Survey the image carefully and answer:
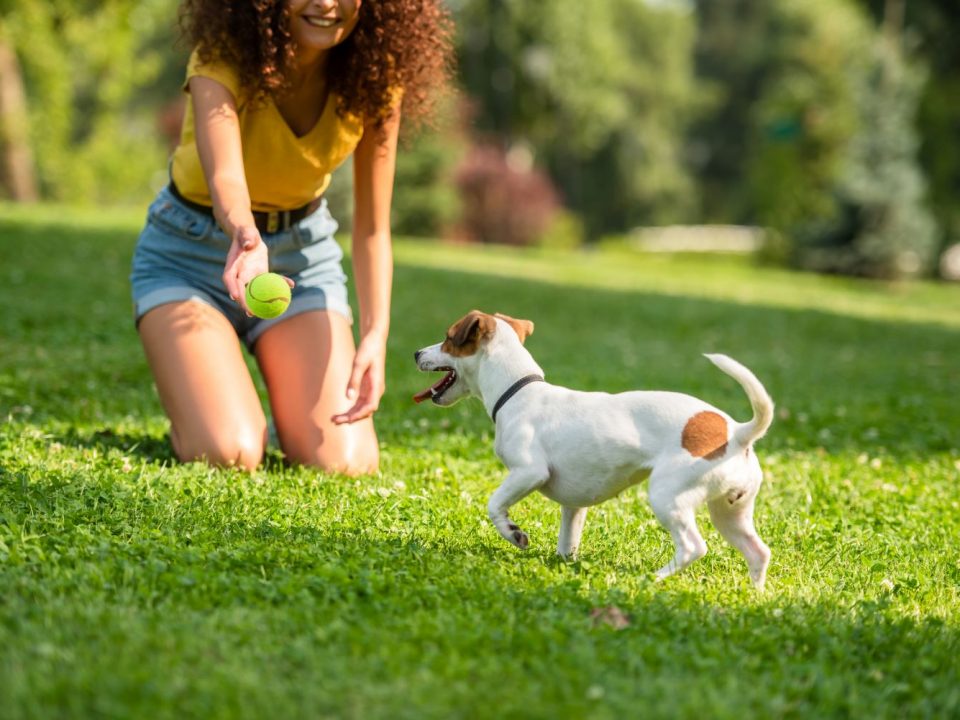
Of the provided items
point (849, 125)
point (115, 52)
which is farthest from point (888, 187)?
point (115, 52)

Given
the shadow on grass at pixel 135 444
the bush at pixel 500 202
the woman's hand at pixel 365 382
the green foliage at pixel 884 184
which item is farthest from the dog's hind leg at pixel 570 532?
the bush at pixel 500 202

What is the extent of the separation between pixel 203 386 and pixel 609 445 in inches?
87.8

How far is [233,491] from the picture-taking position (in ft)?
14.9

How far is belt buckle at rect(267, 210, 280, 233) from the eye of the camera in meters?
5.37

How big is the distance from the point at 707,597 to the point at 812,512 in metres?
1.66

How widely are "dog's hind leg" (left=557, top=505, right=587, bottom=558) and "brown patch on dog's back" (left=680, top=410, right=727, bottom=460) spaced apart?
0.63 m

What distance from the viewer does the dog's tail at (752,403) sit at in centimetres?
346

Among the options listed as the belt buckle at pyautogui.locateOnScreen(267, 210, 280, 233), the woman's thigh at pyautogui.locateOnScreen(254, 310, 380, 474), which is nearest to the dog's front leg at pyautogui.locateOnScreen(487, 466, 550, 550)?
the woman's thigh at pyautogui.locateOnScreen(254, 310, 380, 474)

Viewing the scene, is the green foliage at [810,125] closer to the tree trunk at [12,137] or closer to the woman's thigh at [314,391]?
the tree trunk at [12,137]

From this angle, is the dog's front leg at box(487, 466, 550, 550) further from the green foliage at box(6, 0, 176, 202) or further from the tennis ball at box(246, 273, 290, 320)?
the green foliage at box(6, 0, 176, 202)

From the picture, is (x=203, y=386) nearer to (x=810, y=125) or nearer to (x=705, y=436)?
(x=705, y=436)

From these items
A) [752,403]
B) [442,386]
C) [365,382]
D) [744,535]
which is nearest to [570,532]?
[744,535]

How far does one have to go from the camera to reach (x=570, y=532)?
13.4 ft

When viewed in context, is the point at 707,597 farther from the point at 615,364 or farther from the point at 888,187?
the point at 888,187
